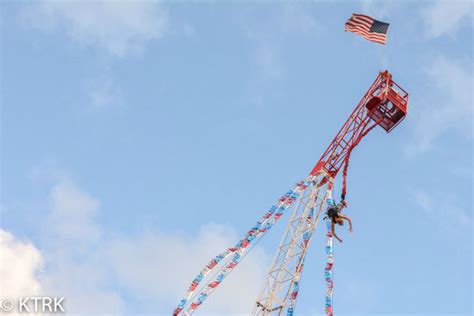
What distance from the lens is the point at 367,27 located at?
339 feet

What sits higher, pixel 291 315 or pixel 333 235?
pixel 333 235

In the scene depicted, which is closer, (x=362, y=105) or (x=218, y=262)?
(x=218, y=262)

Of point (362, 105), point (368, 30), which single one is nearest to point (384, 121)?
point (362, 105)

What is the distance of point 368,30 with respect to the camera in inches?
4058

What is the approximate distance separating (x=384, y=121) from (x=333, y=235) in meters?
14.6

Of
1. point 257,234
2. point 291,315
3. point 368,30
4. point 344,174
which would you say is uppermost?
point 368,30

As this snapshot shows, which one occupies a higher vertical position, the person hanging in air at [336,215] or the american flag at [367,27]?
the american flag at [367,27]

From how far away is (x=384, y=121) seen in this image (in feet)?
336

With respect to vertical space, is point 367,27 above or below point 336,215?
above

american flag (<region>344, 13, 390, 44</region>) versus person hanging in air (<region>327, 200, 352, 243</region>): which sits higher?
american flag (<region>344, 13, 390, 44</region>)

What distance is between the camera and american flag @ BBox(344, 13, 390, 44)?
102625mm

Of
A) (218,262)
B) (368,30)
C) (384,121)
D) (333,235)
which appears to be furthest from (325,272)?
(368,30)

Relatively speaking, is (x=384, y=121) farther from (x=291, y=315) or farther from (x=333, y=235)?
(x=291, y=315)

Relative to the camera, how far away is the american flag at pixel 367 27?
103 meters
